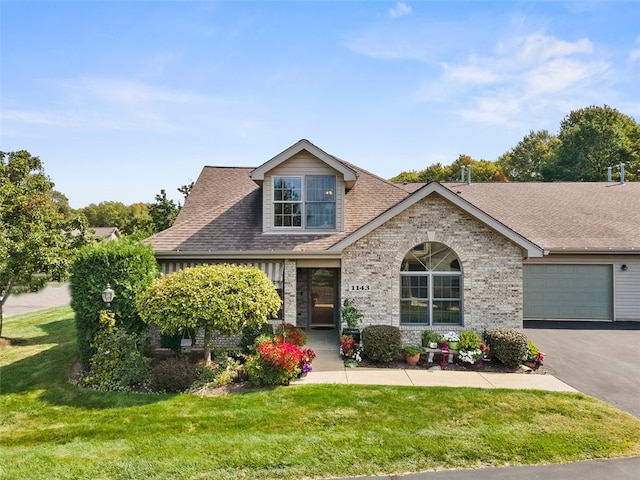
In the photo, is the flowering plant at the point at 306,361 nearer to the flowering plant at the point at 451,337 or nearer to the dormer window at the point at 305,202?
the flowering plant at the point at 451,337

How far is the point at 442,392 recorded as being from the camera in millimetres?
10227

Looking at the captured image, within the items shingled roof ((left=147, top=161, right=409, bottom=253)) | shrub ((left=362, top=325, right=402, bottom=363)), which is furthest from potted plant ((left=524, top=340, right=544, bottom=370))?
shingled roof ((left=147, top=161, right=409, bottom=253))

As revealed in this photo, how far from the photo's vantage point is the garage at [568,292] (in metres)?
19.8

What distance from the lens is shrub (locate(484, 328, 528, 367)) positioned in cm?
1229

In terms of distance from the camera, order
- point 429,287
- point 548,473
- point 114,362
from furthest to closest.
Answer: point 429,287, point 114,362, point 548,473

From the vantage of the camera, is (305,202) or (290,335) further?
(305,202)

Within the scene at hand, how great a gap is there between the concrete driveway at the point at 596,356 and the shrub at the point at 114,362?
1284 centimetres

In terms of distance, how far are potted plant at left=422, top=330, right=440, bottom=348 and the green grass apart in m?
2.66

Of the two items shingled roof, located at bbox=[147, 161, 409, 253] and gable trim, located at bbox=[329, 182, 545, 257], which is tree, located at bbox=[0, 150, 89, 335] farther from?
gable trim, located at bbox=[329, 182, 545, 257]

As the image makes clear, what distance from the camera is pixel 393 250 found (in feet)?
46.1

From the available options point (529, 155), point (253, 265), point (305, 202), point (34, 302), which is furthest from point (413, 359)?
point (529, 155)

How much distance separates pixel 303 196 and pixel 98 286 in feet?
26.9

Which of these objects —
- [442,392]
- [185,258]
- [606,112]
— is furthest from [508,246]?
[606,112]

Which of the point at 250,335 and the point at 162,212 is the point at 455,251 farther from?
the point at 162,212
